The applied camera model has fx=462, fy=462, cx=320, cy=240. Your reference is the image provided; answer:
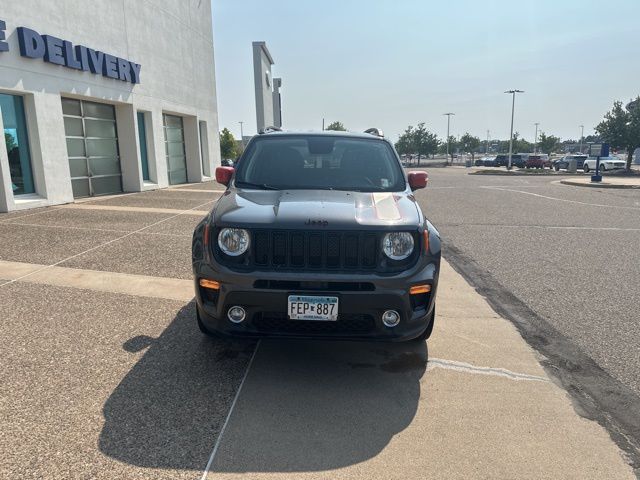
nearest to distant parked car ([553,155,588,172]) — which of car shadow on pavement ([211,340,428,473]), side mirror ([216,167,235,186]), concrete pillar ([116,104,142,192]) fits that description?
concrete pillar ([116,104,142,192])

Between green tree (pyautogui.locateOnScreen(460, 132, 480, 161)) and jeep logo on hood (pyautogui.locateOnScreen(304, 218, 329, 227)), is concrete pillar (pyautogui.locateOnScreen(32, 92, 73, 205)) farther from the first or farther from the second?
green tree (pyautogui.locateOnScreen(460, 132, 480, 161))

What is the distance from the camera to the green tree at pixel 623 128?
37031 mm

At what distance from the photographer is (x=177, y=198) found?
15.0 metres

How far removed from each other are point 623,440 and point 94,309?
14.9ft

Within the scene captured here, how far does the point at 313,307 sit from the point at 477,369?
1.51m

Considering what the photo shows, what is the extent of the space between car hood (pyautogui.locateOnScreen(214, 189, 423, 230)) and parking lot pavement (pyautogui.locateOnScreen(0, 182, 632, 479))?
116 cm

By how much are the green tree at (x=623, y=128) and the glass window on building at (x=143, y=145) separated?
122ft

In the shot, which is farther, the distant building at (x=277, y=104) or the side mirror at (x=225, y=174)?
the distant building at (x=277, y=104)

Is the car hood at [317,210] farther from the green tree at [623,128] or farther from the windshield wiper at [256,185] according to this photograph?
the green tree at [623,128]

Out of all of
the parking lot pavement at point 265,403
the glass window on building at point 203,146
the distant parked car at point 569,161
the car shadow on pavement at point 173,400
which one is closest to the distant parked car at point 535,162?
the distant parked car at point 569,161

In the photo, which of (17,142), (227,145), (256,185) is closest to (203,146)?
(17,142)

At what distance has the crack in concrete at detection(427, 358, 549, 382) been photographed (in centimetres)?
349

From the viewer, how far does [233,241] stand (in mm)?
3186

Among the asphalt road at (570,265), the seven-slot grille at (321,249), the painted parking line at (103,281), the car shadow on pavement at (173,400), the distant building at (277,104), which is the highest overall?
the distant building at (277,104)
